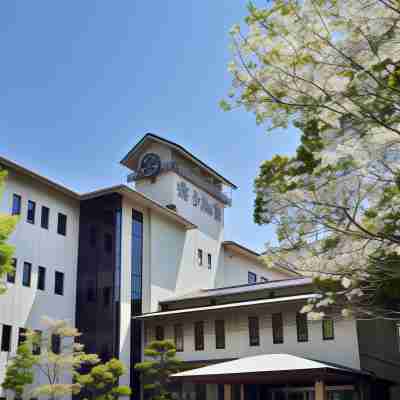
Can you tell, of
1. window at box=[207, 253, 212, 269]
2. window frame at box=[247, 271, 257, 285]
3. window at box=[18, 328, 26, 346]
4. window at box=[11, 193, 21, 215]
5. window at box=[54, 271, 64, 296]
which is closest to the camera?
window at box=[18, 328, 26, 346]

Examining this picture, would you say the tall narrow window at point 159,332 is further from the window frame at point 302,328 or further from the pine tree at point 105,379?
the window frame at point 302,328

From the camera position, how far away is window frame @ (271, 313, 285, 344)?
2316 centimetres

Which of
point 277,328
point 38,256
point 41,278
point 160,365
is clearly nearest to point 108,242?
point 38,256

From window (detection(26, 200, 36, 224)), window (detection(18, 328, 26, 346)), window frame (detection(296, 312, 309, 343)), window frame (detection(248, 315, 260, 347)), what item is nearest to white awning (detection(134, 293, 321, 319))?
window frame (detection(248, 315, 260, 347))

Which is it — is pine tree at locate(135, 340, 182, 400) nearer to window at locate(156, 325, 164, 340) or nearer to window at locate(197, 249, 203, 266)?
window at locate(156, 325, 164, 340)

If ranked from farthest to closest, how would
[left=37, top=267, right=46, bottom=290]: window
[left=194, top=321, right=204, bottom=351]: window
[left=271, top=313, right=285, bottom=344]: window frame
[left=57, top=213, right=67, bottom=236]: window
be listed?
[left=57, top=213, right=67, bottom=236]: window → [left=194, top=321, right=204, bottom=351]: window → [left=37, top=267, right=46, bottom=290]: window → [left=271, top=313, right=285, bottom=344]: window frame

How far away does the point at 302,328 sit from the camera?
22672 millimetres

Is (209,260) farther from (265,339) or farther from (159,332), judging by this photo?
(265,339)

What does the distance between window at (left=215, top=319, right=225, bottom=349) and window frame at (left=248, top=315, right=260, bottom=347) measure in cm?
134

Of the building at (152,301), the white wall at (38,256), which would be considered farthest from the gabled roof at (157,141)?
the white wall at (38,256)

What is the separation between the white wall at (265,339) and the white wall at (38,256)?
4397mm

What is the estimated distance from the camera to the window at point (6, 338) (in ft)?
74.2

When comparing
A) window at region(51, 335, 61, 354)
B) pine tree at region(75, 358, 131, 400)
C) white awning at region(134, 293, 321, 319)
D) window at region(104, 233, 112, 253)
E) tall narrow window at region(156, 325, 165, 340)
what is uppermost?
window at region(104, 233, 112, 253)

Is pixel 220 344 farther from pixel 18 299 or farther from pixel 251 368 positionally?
pixel 18 299
